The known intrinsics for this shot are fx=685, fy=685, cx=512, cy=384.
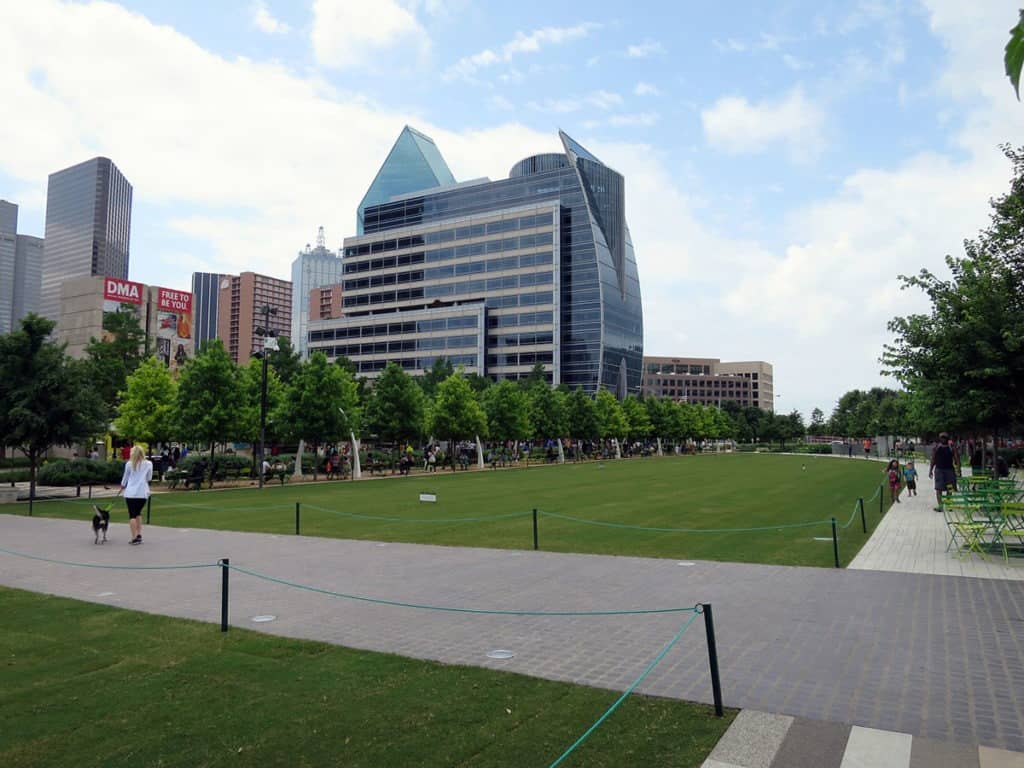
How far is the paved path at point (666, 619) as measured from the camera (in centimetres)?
607

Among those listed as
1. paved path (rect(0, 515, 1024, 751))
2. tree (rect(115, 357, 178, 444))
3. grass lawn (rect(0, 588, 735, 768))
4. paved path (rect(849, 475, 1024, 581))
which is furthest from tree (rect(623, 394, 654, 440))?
grass lawn (rect(0, 588, 735, 768))

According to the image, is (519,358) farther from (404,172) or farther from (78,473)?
(78,473)

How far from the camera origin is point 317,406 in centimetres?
4097

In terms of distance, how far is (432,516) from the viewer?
2106 cm

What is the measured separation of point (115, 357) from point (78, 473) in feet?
119

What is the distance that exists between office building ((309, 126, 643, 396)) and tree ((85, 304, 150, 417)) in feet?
180

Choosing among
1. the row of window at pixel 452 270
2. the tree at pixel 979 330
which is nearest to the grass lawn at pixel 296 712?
the tree at pixel 979 330

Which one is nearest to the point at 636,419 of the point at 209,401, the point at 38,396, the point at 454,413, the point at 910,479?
the point at 454,413

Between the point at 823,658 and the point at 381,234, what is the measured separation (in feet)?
434

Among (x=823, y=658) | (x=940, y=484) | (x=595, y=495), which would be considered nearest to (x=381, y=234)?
(x=595, y=495)

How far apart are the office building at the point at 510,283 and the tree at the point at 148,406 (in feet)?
244

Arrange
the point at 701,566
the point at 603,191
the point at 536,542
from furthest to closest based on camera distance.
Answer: the point at 603,191 < the point at 536,542 < the point at 701,566

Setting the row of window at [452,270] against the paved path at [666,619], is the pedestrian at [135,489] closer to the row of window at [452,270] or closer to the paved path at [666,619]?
the paved path at [666,619]

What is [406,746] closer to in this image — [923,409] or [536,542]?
[536,542]
